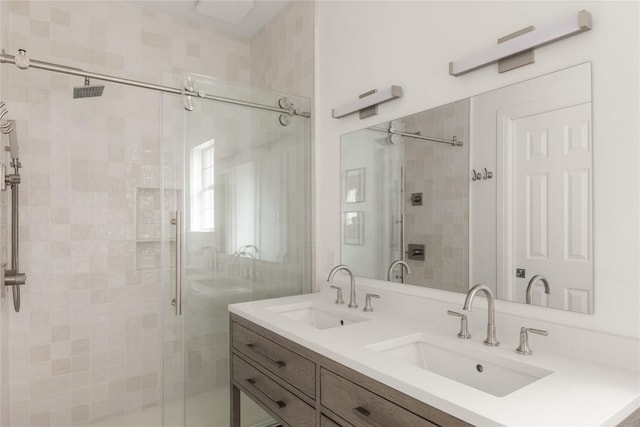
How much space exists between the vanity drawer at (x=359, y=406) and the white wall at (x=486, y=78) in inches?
23.5

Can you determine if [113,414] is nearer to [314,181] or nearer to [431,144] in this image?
[314,181]

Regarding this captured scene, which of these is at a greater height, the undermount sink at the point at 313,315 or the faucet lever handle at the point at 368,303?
the faucet lever handle at the point at 368,303

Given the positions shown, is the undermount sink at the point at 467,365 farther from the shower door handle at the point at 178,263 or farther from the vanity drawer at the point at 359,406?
the shower door handle at the point at 178,263

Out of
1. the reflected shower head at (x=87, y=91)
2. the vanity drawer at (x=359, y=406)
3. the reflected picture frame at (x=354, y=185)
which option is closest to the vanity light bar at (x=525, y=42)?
the reflected picture frame at (x=354, y=185)

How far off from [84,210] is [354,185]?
1.71 metres

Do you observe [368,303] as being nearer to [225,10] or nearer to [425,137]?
[425,137]

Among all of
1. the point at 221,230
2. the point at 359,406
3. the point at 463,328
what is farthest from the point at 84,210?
the point at 463,328

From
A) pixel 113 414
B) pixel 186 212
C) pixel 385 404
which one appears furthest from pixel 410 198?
pixel 113 414

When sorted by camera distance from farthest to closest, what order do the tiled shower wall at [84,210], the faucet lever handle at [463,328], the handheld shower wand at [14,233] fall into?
the tiled shower wall at [84,210]
the handheld shower wand at [14,233]
the faucet lever handle at [463,328]

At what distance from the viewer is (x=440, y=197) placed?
164 centimetres

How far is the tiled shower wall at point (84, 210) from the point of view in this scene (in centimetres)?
231

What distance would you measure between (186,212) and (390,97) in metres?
1.14

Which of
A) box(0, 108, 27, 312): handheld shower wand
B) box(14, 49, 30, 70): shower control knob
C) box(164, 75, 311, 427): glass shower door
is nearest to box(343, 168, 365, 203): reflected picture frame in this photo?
box(164, 75, 311, 427): glass shower door

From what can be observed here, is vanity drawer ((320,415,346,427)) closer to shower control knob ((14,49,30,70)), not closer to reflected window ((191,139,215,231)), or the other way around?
reflected window ((191,139,215,231))
